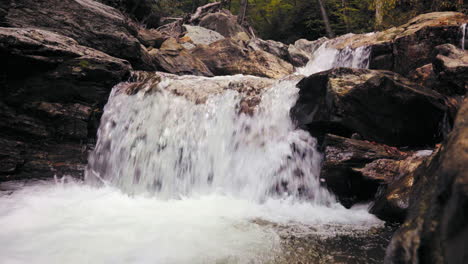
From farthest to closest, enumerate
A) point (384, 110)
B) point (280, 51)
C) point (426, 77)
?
point (280, 51), point (426, 77), point (384, 110)

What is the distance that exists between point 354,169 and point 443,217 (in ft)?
11.1

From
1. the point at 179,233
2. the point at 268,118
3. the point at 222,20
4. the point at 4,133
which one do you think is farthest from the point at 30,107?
the point at 222,20

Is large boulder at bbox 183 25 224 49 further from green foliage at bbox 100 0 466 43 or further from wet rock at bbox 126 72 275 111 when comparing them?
wet rock at bbox 126 72 275 111

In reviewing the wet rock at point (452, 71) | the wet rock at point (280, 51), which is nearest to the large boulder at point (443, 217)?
the wet rock at point (452, 71)

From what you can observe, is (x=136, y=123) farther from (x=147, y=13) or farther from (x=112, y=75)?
(x=147, y=13)

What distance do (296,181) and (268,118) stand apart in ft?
5.86

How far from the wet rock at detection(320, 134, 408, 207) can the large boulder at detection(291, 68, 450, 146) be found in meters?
0.45

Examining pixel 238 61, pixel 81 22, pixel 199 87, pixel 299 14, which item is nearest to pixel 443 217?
pixel 199 87

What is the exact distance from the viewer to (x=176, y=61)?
35.1 feet

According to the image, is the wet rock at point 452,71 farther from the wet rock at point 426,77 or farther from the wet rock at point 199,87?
the wet rock at point 199,87

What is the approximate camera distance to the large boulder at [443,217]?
4.07 feet

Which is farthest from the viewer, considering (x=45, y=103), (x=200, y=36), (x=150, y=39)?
(x=200, y=36)

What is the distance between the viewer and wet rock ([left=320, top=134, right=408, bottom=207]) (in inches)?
177

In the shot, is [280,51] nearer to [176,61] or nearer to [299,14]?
[176,61]
